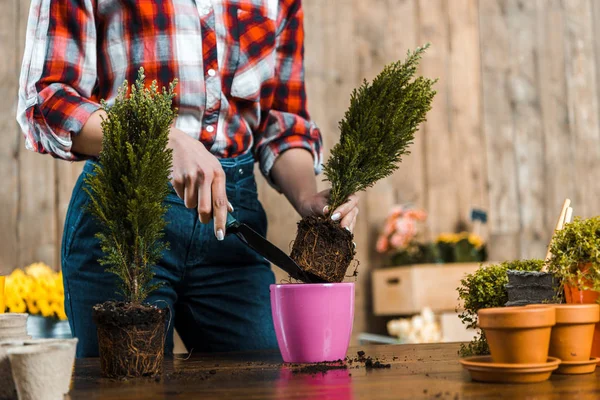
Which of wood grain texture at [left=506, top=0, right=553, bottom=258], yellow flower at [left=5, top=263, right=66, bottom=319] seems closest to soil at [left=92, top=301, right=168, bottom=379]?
yellow flower at [left=5, top=263, right=66, bottom=319]

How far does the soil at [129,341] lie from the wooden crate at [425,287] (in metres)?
2.37

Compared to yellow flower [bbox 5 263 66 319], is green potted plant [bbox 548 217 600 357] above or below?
above

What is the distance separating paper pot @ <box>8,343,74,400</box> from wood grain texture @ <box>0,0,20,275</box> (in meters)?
2.25

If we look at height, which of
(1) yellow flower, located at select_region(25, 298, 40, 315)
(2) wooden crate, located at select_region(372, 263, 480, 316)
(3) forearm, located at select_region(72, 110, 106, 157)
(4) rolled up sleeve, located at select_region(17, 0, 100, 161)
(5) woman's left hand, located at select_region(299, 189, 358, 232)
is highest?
(4) rolled up sleeve, located at select_region(17, 0, 100, 161)

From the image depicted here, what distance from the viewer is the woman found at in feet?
3.85

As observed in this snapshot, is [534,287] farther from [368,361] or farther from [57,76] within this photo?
[57,76]

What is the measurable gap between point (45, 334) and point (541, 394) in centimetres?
144

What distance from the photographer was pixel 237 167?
1.33 metres

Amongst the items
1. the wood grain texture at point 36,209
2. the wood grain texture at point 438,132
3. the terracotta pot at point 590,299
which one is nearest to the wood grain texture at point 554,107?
the wood grain texture at point 438,132

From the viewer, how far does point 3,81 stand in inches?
112

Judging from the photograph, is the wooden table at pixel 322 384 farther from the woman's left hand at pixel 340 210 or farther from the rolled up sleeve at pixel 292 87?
the rolled up sleeve at pixel 292 87

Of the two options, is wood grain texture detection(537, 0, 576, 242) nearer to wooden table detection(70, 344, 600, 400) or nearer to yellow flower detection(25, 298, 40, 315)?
yellow flower detection(25, 298, 40, 315)

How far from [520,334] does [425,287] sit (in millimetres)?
2427

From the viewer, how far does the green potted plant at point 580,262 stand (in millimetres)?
875
